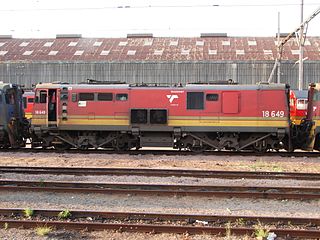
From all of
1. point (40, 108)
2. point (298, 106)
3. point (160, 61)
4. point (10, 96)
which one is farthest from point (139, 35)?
point (40, 108)

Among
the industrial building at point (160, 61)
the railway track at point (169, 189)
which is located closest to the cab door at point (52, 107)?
the railway track at point (169, 189)

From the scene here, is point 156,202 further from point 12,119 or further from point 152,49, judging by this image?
point 152,49

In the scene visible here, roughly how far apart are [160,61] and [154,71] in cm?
129

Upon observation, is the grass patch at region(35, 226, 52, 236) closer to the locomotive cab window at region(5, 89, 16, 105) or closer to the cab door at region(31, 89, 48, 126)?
the cab door at region(31, 89, 48, 126)

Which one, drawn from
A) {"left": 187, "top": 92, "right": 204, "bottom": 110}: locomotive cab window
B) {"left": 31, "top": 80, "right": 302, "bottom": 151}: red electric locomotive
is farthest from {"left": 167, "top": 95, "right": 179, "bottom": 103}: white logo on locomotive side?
{"left": 187, "top": 92, "right": 204, "bottom": 110}: locomotive cab window

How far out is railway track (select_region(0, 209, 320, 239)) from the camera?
25.7 feet

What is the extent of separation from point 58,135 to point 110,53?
1179 inches

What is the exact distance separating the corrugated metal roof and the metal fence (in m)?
1.35

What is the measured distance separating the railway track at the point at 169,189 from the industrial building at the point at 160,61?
35085 mm

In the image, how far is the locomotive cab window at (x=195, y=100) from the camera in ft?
67.9

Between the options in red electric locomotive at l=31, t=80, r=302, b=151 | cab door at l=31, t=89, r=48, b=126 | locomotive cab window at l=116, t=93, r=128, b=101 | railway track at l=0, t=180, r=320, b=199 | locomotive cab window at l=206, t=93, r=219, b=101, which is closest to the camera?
railway track at l=0, t=180, r=320, b=199

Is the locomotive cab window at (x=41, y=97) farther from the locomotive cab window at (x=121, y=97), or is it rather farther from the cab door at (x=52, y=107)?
the locomotive cab window at (x=121, y=97)

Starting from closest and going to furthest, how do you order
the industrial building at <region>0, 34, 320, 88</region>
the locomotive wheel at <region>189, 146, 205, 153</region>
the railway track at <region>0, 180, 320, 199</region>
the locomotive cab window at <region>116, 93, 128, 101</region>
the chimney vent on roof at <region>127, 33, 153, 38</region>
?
the railway track at <region>0, 180, 320, 199</region> < the locomotive cab window at <region>116, 93, 128, 101</region> < the locomotive wheel at <region>189, 146, 205, 153</region> < the industrial building at <region>0, 34, 320, 88</region> < the chimney vent on roof at <region>127, 33, 153, 38</region>

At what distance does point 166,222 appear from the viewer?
27.8 ft
